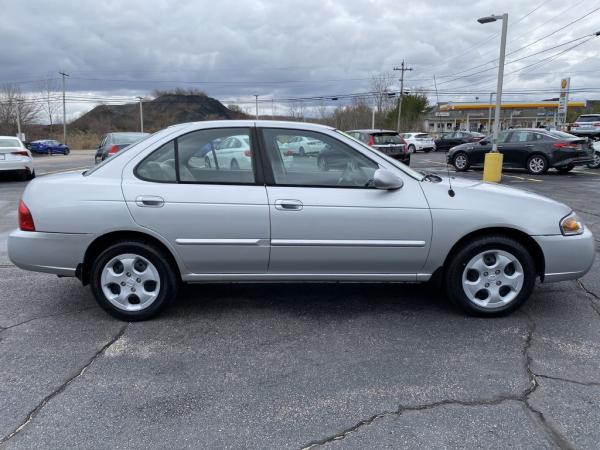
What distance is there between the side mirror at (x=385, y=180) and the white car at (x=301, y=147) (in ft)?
1.75

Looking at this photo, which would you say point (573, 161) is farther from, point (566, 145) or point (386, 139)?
point (386, 139)

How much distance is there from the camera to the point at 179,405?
9.23 ft

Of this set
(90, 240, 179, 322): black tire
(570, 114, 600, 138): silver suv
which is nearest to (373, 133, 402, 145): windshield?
(90, 240, 179, 322): black tire

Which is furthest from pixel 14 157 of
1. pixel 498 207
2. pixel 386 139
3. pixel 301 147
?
pixel 498 207

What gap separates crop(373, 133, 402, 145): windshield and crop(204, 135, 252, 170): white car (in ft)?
48.8

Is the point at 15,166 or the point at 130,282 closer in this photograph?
the point at 130,282

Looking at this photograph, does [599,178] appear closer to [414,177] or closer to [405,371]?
[414,177]

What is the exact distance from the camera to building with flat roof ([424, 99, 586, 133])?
7181 centimetres

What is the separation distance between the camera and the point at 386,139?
60.9 feet

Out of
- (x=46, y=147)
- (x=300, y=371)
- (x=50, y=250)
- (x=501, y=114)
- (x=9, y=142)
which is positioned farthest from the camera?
(x=501, y=114)

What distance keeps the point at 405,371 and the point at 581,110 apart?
3616 inches

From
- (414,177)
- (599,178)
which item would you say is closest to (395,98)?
(599,178)

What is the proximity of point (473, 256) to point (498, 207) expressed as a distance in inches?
17.1

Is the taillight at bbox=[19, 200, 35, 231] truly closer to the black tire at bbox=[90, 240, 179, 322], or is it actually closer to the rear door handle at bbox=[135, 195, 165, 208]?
the black tire at bbox=[90, 240, 179, 322]
